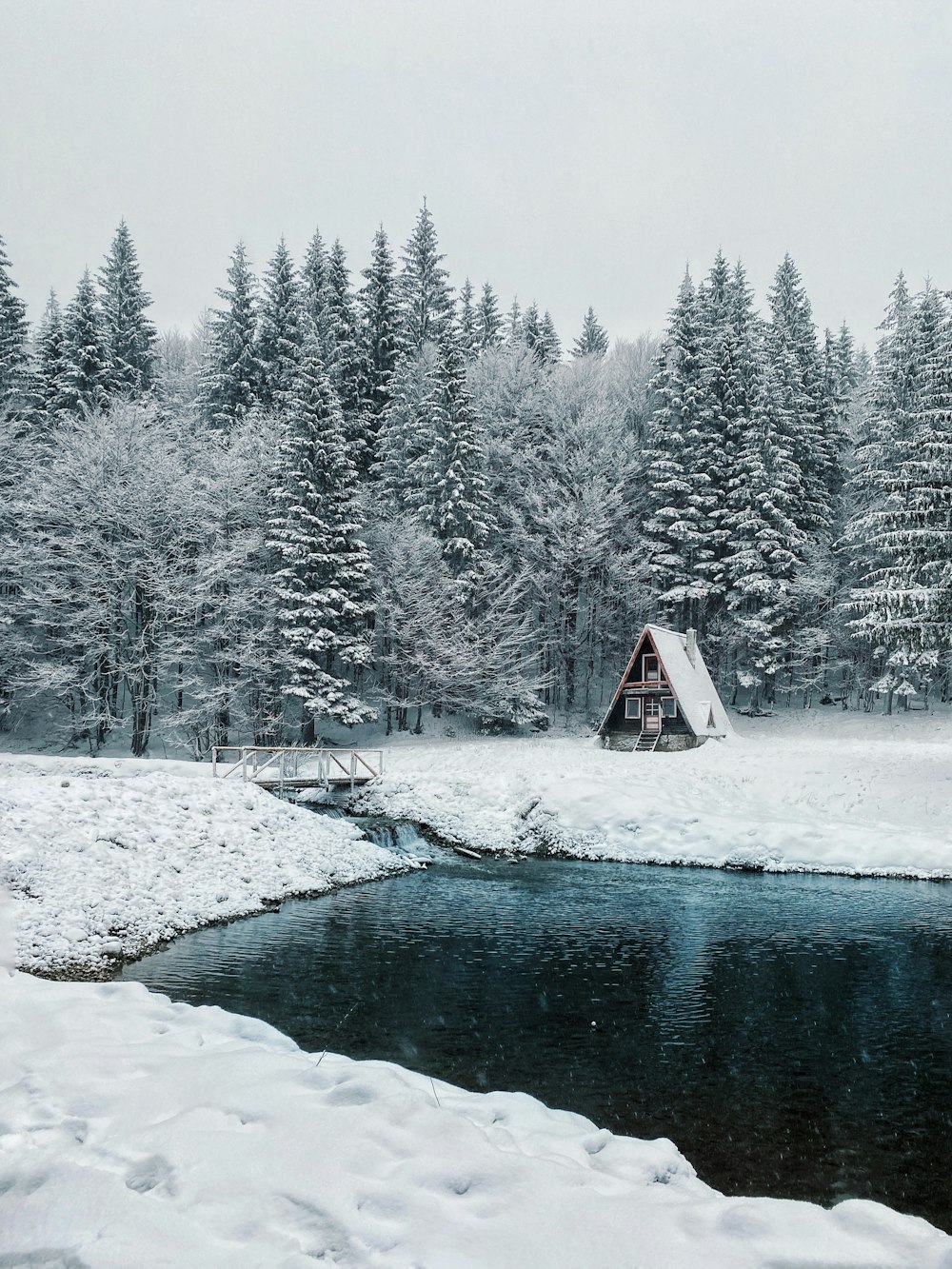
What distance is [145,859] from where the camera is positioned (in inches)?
651

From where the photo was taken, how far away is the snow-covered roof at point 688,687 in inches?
1331

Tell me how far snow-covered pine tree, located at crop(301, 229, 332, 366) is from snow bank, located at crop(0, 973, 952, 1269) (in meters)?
42.2

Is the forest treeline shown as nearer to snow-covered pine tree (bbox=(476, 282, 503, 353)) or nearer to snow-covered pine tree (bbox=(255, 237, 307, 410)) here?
snow-covered pine tree (bbox=(255, 237, 307, 410))

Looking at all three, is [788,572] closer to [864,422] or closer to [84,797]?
[864,422]

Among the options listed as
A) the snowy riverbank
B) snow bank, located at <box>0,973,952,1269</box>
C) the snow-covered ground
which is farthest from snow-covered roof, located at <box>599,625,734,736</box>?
snow bank, located at <box>0,973,952,1269</box>

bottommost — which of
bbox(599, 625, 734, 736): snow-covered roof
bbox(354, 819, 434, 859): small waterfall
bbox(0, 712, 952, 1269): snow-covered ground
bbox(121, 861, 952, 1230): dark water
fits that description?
bbox(121, 861, 952, 1230): dark water

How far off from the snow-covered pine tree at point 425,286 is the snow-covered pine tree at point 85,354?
1724 centimetres

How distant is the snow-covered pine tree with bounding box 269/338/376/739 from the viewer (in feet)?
115

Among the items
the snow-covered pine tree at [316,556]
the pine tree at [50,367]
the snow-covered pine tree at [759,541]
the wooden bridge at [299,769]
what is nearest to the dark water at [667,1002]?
the wooden bridge at [299,769]

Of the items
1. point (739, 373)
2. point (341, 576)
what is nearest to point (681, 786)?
point (341, 576)

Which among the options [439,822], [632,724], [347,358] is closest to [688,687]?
[632,724]

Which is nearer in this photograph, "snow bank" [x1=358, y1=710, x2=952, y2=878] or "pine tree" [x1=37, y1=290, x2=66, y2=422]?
"snow bank" [x1=358, y1=710, x2=952, y2=878]

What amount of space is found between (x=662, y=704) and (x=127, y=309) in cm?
3750

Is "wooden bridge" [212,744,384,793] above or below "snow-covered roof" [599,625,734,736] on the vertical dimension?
below
